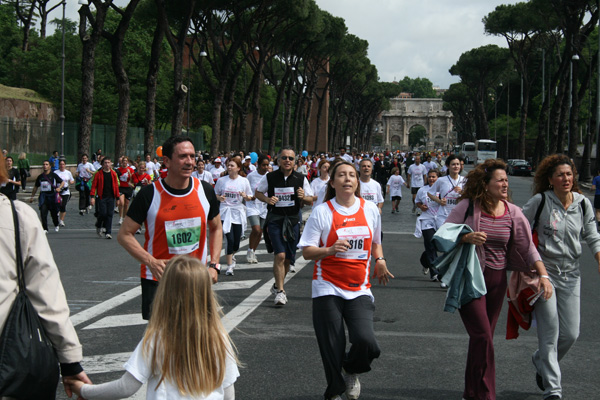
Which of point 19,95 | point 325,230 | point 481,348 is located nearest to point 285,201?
point 325,230

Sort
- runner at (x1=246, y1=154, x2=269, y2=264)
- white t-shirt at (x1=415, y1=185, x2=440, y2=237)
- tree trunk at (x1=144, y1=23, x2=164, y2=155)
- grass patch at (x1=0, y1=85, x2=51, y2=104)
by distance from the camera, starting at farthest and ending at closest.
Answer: grass patch at (x1=0, y1=85, x2=51, y2=104), tree trunk at (x1=144, y1=23, x2=164, y2=155), runner at (x1=246, y1=154, x2=269, y2=264), white t-shirt at (x1=415, y1=185, x2=440, y2=237)

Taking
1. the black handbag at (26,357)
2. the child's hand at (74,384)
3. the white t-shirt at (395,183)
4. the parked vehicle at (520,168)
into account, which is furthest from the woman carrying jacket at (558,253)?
the parked vehicle at (520,168)

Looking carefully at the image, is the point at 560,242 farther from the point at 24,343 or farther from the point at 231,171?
the point at 231,171

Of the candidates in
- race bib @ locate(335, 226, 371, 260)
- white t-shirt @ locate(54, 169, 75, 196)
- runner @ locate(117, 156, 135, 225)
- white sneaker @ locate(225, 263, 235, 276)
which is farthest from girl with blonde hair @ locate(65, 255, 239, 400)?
runner @ locate(117, 156, 135, 225)

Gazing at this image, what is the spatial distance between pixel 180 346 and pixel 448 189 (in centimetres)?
763

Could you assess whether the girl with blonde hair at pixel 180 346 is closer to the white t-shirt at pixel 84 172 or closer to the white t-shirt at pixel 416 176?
the white t-shirt at pixel 84 172

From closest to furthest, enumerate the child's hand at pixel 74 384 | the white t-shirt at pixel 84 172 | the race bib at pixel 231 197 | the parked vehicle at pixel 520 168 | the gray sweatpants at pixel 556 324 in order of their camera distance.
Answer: the child's hand at pixel 74 384 < the gray sweatpants at pixel 556 324 < the race bib at pixel 231 197 < the white t-shirt at pixel 84 172 < the parked vehicle at pixel 520 168

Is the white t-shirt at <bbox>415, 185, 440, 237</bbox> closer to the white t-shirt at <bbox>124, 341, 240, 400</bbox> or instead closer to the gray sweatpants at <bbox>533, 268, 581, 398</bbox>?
the gray sweatpants at <bbox>533, 268, 581, 398</bbox>

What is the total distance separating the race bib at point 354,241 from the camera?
5176 millimetres

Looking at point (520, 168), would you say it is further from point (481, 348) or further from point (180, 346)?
point (180, 346)

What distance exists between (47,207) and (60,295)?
14120 millimetres

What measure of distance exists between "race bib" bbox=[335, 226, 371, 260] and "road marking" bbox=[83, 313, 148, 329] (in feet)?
9.70

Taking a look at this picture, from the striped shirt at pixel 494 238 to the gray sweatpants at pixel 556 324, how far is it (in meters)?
0.43

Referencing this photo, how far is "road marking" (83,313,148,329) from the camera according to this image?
7.36m
